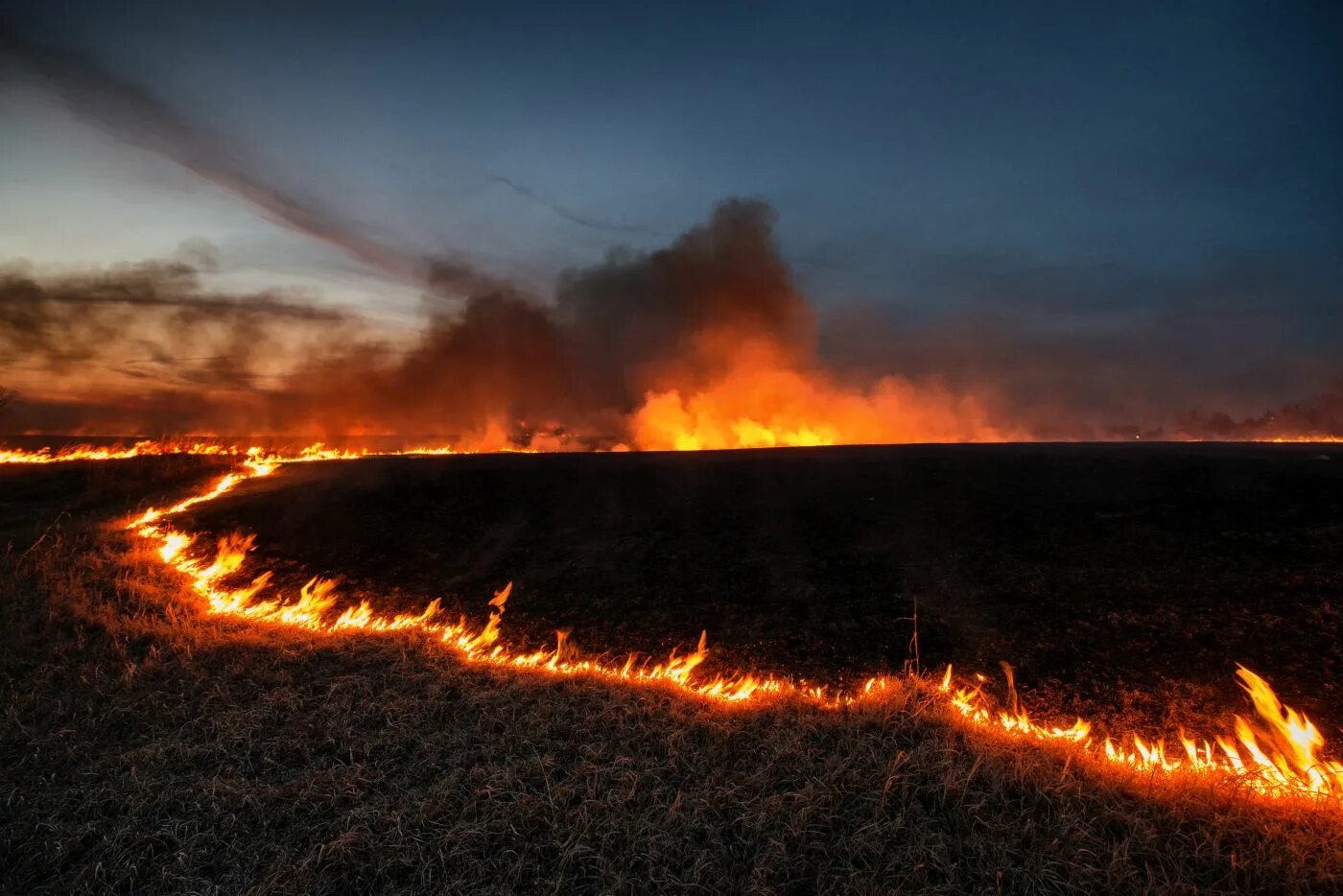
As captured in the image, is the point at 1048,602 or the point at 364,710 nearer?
the point at 364,710

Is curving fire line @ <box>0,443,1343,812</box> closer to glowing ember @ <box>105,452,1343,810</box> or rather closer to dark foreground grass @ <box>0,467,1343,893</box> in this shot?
glowing ember @ <box>105,452,1343,810</box>

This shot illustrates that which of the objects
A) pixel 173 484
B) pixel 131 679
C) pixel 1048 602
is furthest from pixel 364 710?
pixel 173 484

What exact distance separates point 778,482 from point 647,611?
4.76m

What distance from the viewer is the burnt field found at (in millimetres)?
6086

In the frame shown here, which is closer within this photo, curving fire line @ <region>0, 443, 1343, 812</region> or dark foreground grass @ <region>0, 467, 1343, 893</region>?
dark foreground grass @ <region>0, 467, 1343, 893</region>

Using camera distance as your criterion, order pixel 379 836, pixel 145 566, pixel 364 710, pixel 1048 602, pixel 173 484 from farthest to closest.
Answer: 1. pixel 173 484
2. pixel 145 566
3. pixel 1048 602
4. pixel 364 710
5. pixel 379 836

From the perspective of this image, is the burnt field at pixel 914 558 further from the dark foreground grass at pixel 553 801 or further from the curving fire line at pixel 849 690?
the dark foreground grass at pixel 553 801

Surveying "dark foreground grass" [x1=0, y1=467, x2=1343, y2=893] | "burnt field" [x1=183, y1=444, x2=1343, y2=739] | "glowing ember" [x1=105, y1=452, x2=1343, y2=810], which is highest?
"burnt field" [x1=183, y1=444, x2=1343, y2=739]

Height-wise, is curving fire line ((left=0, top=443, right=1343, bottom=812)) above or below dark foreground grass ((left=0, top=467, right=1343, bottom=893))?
above

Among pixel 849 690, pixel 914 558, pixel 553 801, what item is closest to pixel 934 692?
pixel 849 690

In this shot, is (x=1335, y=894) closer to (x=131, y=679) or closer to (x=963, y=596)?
(x=963, y=596)

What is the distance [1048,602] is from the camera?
7.00 metres

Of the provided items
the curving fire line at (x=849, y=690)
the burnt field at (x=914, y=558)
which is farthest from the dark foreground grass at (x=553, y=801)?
the burnt field at (x=914, y=558)

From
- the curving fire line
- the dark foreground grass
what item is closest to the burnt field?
the curving fire line
